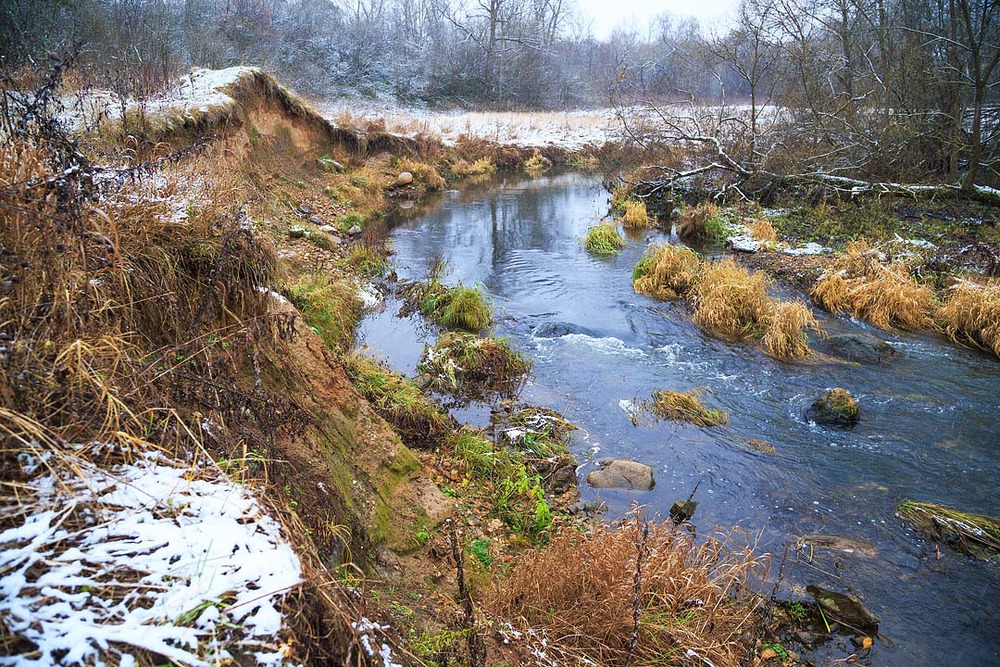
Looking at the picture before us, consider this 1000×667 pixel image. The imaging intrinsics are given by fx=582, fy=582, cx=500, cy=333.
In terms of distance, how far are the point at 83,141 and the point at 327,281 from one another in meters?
4.57

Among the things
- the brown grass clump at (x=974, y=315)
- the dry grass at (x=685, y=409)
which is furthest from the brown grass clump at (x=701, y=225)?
the dry grass at (x=685, y=409)

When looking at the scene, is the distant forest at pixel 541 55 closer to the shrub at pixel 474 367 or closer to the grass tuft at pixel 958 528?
the shrub at pixel 474 367

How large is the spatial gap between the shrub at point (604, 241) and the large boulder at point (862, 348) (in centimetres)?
546

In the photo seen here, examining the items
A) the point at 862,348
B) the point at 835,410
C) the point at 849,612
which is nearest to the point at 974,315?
the point at 862,348

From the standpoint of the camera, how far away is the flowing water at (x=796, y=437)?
13.6ft

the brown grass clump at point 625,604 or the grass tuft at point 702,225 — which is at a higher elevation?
the grass tuft at point 702,225

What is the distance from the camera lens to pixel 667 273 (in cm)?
1020

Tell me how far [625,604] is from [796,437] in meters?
3.92

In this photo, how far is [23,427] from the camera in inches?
70.5

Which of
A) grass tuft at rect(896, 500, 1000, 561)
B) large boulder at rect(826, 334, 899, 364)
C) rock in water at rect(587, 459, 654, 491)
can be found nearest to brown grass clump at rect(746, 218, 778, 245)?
large boulder at rect(826, 334, 899, 364)

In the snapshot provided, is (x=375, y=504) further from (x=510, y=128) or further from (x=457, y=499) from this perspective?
(x=510, y=128)

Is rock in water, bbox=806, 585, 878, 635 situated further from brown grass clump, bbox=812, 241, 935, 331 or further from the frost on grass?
brown grass clump, bbox=812, 241, 935, 331

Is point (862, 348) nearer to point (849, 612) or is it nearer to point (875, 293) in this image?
point (875, 293)

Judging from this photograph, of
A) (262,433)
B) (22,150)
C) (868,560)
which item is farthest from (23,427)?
(868,560)
